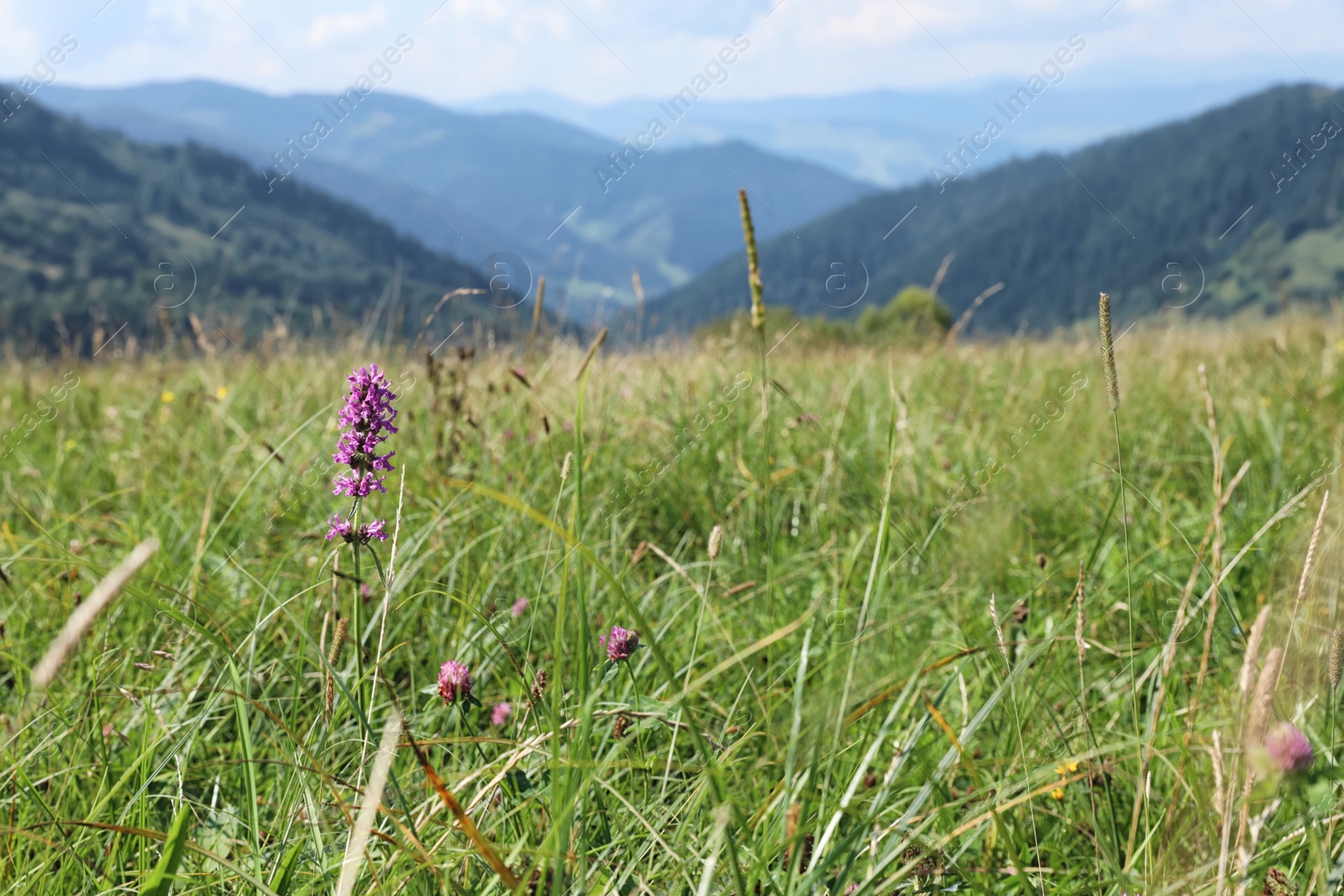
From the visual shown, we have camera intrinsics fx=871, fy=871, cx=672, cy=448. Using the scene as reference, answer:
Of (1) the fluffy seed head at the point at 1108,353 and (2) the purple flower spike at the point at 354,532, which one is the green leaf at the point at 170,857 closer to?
(2) the purple flower spike at the point at 354,532

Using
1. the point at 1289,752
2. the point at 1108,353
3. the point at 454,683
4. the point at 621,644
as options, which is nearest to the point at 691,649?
the point at 621,644

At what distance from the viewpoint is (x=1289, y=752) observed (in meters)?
0.79

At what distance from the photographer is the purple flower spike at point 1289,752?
0.79 meters

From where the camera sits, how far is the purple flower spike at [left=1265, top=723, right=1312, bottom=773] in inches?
30.9

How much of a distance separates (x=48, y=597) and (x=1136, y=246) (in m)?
193

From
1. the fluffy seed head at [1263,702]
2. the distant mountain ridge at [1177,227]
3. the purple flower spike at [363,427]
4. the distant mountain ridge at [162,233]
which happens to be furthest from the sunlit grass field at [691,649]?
the distant mountain ridge at [1177,227]

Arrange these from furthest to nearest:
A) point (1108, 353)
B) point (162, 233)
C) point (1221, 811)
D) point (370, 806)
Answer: point (162, 233), point (1108, 353), point (1221, 811), point (370, 806)

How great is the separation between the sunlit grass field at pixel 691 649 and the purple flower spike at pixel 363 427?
14 centimetres

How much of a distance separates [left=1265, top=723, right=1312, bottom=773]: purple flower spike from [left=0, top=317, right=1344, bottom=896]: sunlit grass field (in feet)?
0.04

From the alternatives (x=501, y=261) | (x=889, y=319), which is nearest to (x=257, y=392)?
(x=501, y=261)

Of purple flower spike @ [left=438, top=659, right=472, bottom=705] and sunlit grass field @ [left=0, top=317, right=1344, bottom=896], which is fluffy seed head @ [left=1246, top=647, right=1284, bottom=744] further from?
purple flower spike @ [left=438, top=659, right=472, bottom=705]

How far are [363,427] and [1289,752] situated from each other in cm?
120

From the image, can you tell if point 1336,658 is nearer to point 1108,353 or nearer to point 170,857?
point 1108,353

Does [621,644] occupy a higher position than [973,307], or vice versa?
[973,307]
